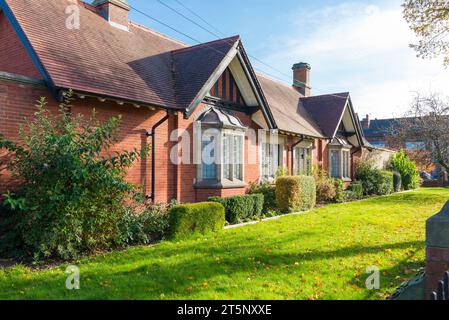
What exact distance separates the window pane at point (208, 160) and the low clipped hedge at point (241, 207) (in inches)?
52.1

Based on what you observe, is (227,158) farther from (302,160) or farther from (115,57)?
(302,160)

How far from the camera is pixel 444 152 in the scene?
1958 cm

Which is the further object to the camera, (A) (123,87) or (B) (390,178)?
(B) (390,178)

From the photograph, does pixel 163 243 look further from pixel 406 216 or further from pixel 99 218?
pixel 406 216

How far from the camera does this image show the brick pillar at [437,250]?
4.12 m

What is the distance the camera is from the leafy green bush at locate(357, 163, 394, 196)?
22953mm

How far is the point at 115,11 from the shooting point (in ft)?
43.7

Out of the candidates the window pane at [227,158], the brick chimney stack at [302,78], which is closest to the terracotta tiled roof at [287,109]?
the brick chimney stack at [302,78]

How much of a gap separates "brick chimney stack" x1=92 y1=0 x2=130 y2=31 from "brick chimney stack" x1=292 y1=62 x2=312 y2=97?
15618 millimetres

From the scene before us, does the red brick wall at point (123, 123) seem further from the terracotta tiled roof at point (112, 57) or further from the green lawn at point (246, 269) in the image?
the green lawn at point (246, 269)

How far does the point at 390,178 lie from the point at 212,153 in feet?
53.9

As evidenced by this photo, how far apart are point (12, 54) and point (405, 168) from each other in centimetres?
2772

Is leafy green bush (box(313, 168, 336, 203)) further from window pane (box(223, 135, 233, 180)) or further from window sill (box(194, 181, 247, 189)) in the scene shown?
window sill (box(194, 181, 247, 189))
